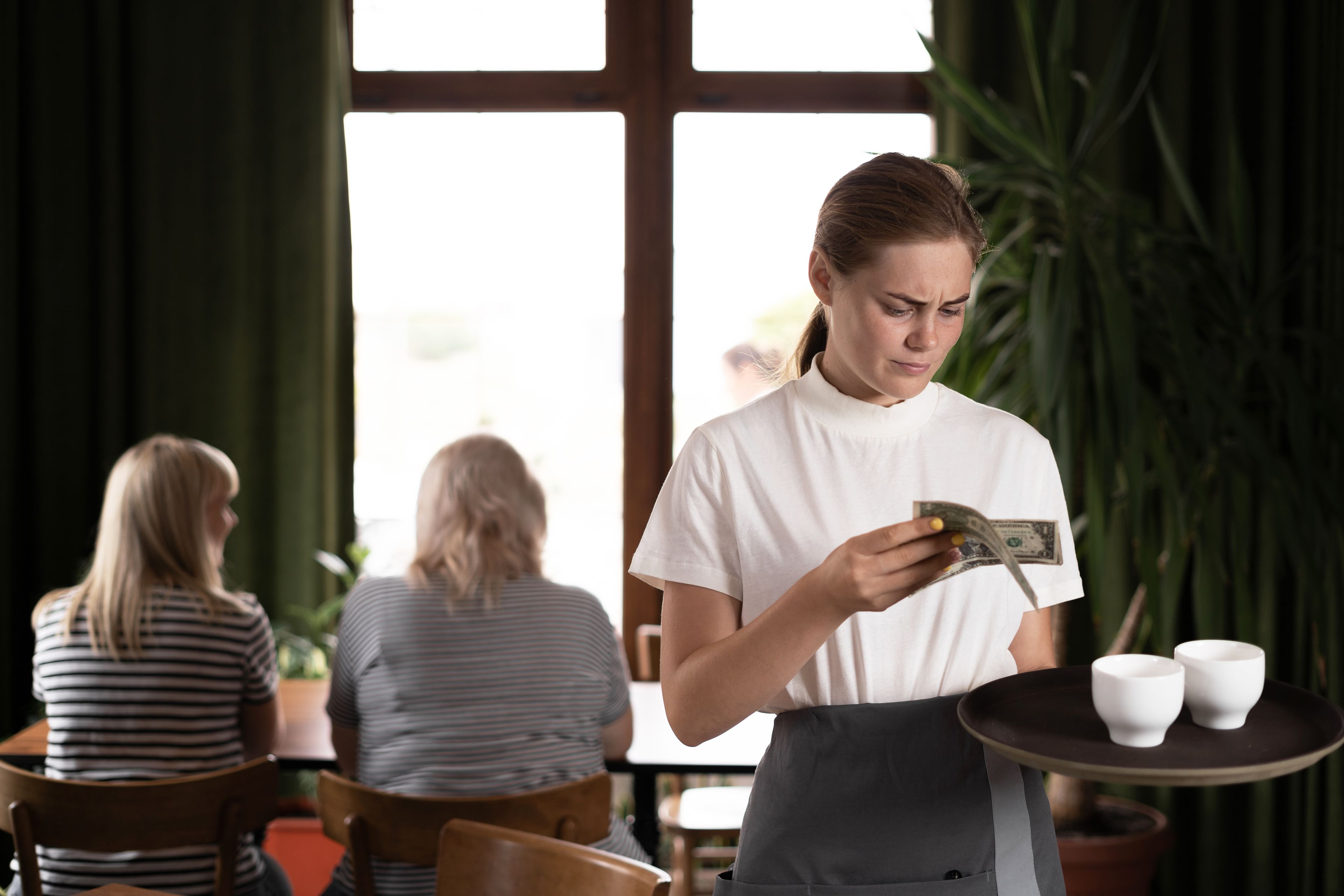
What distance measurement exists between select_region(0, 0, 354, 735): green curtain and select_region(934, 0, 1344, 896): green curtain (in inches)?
78.2

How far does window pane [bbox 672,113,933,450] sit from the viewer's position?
11.6ft

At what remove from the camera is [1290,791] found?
2945 mm

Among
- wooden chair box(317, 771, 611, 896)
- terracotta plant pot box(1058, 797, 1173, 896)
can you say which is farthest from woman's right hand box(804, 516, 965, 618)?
terracotta plant pot box(1058, 797, 1173, 896)

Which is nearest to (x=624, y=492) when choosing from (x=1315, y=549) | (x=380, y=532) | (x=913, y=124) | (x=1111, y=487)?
(x=380, y=532)

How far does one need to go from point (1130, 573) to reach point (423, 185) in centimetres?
245

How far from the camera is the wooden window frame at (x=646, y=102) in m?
3.48

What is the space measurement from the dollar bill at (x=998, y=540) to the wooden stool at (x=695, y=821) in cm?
158

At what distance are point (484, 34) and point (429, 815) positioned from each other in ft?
8.59

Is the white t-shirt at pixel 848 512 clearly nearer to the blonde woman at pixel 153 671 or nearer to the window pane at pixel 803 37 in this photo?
the blonde woman at pixel 153 671

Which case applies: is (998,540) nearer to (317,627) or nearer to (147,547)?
(147,547)

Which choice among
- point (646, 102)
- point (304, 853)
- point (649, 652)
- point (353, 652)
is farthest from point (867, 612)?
point (646, 102)

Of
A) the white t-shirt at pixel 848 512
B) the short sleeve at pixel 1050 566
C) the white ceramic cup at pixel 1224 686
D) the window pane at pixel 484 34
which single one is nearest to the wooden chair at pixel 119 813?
the white t-shirt at pixel 848 512

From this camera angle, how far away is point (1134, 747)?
1.08m

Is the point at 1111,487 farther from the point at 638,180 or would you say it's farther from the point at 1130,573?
the point at 638,180
